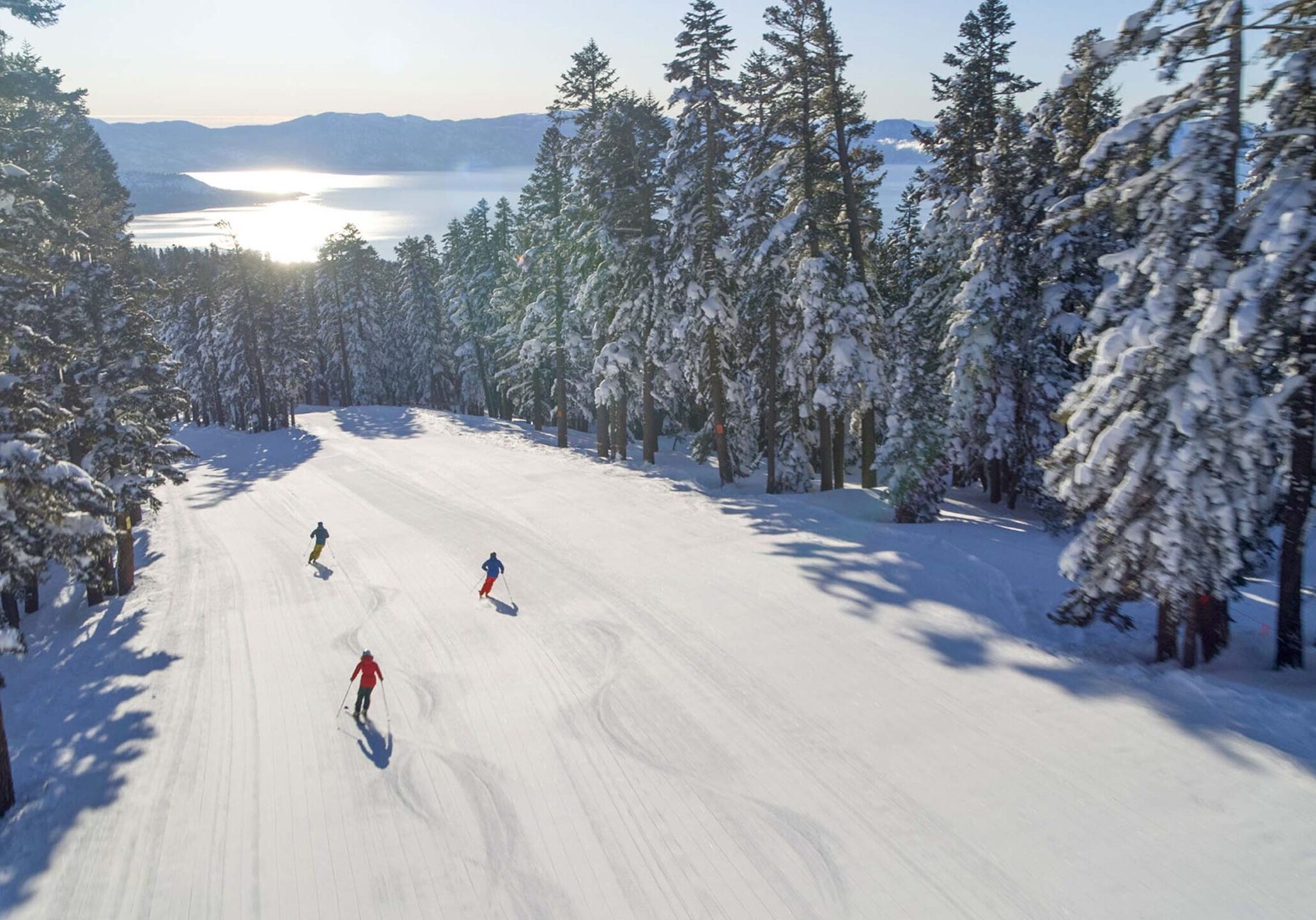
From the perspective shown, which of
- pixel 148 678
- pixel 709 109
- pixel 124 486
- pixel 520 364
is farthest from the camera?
pixel 520 364

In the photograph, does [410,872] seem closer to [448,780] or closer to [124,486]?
[448,780]

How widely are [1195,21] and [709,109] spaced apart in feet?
59.0

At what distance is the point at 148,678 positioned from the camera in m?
17.3

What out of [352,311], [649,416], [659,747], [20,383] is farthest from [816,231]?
[352,311]

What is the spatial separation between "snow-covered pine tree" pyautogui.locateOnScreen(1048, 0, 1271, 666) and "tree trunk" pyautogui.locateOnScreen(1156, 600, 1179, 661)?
0.70m

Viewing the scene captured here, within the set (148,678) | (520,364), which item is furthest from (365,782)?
(520,364)

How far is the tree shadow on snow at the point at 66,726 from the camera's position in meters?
12.0

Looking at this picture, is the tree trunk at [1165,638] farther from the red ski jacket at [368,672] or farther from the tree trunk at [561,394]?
the tree trunk at [561,394]

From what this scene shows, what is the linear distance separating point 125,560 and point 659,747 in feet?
61.3

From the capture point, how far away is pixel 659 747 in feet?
44.5

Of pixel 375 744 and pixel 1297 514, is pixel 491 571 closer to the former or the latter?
pixel 375 744

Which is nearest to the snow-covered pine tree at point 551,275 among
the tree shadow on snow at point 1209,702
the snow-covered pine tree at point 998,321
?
the snow-covered pine tree at point 998,321

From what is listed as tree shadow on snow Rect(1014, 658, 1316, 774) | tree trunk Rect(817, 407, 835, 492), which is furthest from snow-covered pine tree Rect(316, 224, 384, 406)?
tree shadow on snow Rect(1014, 658, 1316, 774)

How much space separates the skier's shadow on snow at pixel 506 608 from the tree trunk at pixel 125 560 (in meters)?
11.7
